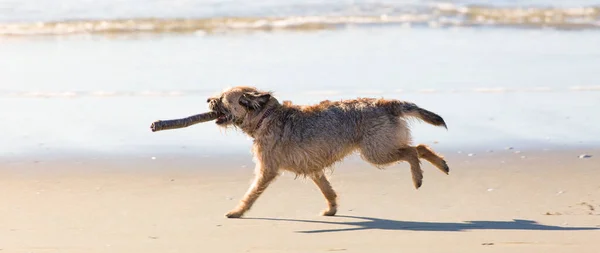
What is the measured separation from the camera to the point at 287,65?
13.5 meters

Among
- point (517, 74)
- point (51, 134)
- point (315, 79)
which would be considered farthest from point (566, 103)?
point (51, 134)

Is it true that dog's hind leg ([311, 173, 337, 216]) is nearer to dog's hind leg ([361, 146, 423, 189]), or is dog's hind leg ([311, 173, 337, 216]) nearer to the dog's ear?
dog's hind leg ([361, 146, 423, 189])

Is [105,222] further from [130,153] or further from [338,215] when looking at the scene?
[130,153]

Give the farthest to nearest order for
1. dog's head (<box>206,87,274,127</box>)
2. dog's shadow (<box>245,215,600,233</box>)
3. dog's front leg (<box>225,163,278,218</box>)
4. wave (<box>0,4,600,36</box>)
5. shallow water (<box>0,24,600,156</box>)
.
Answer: wave (<box>0,4,600,36</box>) → shallow water (<box>0,24,600,156</box>) → dog's head (<box>206,87,274,127</box>) → dog's front leg (<box>225,163,278,218</box>) → dog's shadow (<box>245,215,600,233</box>)

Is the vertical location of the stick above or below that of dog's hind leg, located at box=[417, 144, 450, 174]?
above

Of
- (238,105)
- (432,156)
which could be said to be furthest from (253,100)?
(432,156)

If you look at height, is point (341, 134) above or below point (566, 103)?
above

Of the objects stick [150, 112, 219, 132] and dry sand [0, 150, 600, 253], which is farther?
stick [150, 112, 219, 132]

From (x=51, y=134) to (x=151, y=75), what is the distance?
127 inches

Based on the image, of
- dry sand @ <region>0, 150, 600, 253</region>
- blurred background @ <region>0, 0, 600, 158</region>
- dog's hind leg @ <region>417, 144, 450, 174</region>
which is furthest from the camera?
blurred background @ <region>0, 0, 600, 158</region>

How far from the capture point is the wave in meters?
18.3

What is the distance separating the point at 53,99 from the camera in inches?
461

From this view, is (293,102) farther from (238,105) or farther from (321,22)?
(321,22)

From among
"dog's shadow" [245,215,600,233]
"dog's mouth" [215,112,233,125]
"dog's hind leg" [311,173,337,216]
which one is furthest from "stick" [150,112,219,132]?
"dog's shadow" [245,215,600,233]
